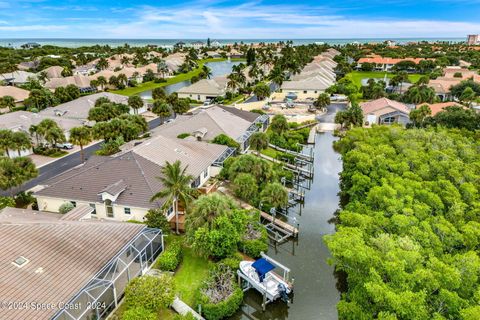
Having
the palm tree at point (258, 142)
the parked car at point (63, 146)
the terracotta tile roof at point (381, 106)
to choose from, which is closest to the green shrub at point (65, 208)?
the parked car at point (63, 146)

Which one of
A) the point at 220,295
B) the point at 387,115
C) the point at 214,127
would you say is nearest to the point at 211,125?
the point at 214,127

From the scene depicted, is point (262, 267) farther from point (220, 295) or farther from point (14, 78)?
point (14, 78)

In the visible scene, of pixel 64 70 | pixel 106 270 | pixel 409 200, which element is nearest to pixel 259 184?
pixel 409 200

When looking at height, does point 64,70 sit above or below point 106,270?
above

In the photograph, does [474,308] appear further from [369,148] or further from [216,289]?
[369,148]

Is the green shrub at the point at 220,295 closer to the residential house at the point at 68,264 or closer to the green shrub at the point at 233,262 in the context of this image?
the green shrub at the point at 233,262

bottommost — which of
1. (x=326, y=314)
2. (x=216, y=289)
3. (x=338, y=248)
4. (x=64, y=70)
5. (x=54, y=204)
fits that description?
(x=326, y=314)
